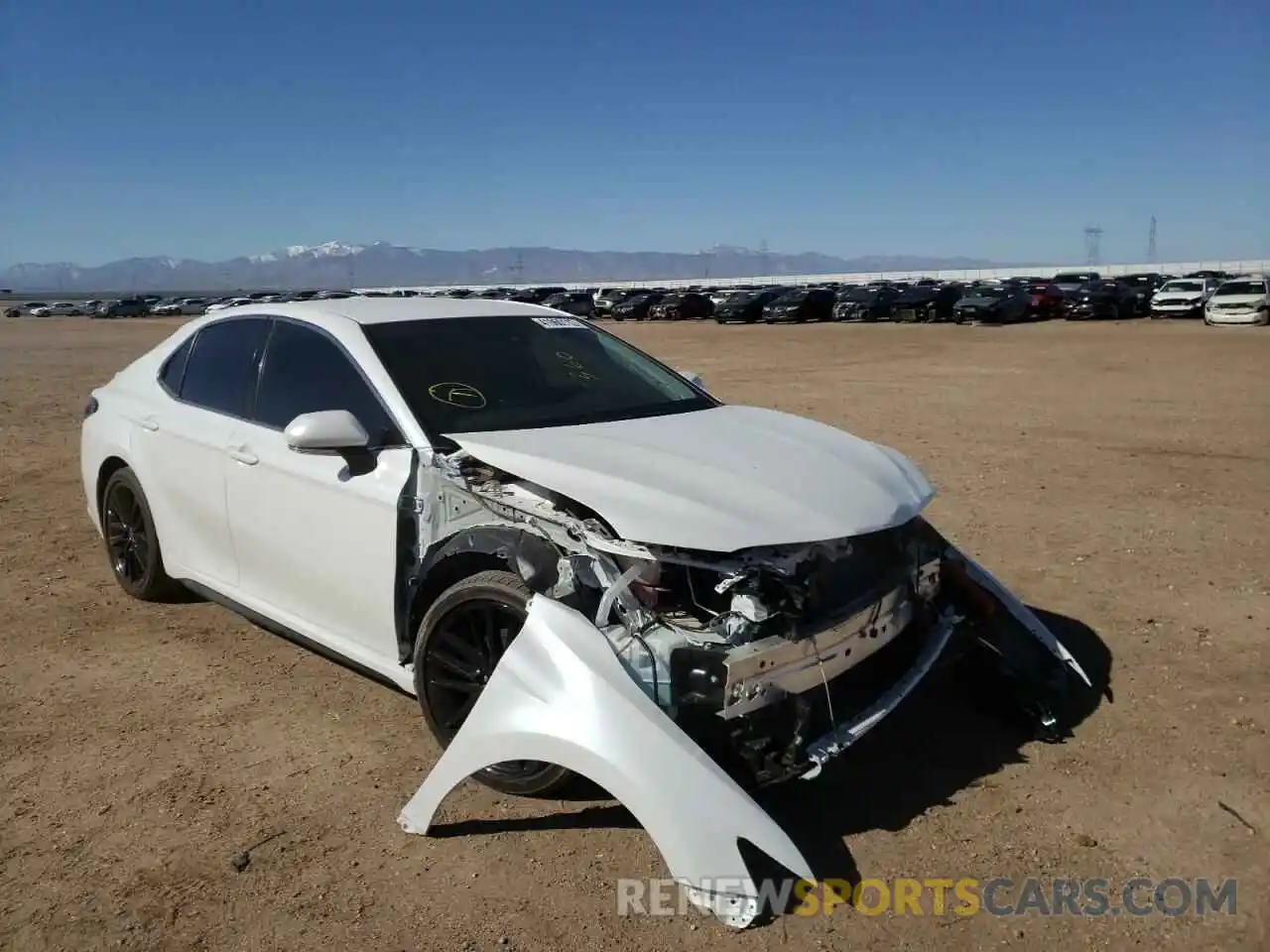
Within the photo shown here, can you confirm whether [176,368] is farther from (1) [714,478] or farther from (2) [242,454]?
(1) [714,478]

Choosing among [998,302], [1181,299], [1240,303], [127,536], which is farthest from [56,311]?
[127,536]

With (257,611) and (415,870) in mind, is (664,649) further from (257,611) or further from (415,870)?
(257,611)

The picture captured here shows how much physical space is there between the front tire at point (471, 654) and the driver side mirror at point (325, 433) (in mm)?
655

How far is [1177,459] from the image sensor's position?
30.1 ft

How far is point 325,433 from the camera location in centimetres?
366

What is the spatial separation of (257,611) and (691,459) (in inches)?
83.0

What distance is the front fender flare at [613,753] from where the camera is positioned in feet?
9.14

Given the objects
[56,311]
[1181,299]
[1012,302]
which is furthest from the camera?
[56,311]

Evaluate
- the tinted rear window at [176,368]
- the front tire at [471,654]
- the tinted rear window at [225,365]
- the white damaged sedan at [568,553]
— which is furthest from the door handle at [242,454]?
the front tire at [471,654]

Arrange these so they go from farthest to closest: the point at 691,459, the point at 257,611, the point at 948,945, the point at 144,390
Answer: the point at 144,390
the point at 257,611
the point at 691,459
the point at 948,945

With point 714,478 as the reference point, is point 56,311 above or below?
above

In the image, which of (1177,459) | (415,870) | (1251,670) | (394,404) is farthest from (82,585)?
(1177,459)

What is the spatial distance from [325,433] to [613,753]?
1601mm

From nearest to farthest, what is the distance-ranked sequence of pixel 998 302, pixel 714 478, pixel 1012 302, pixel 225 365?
pixel 714 478, pixel 225 365, pixel 998 302, pixel 1012 302
